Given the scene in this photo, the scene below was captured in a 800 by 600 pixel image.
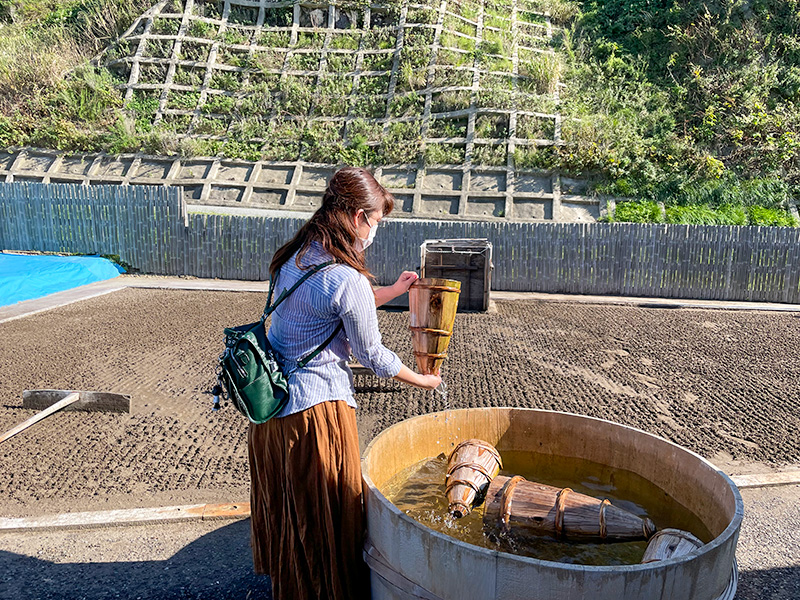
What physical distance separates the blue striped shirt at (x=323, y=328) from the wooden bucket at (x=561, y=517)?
634 mm

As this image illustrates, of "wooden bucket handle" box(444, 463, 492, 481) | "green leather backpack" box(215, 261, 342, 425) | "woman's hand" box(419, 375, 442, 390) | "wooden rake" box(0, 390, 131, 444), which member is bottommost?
"wooden rake" box(0, 390, 131, 444)

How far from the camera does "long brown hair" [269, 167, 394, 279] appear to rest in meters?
2.10

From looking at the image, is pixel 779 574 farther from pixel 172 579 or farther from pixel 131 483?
pixel 131 483

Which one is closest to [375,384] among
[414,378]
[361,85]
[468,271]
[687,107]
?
[414,378]

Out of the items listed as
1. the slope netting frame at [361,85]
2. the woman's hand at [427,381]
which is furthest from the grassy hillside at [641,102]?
the woman's hand at [427,381]

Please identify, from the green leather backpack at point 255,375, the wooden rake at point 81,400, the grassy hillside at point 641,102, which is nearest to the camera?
the green leather backpack at point 255,375

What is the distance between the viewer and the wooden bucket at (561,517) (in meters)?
2.05

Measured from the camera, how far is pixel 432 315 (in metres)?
2.73

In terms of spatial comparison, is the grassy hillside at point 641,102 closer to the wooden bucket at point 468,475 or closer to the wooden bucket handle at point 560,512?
the wooden bucket at point 468,475

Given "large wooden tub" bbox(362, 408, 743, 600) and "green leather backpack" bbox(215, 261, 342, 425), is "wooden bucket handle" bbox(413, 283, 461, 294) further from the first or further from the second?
"green leather backpack" bbox(215, 261, 342, 425)

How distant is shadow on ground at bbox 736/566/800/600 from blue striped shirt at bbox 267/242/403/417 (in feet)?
7.19

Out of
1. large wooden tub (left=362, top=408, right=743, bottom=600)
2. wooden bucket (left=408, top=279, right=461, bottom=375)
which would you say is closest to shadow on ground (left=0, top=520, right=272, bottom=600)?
large wooden tub (left=362, top=408, right=743, bottom=600)

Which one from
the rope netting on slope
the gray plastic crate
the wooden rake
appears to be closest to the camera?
the wooden rake

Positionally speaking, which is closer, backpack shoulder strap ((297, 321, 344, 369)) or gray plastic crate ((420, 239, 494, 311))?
backpack shoulder strap ((297, 321, 344, 369))
